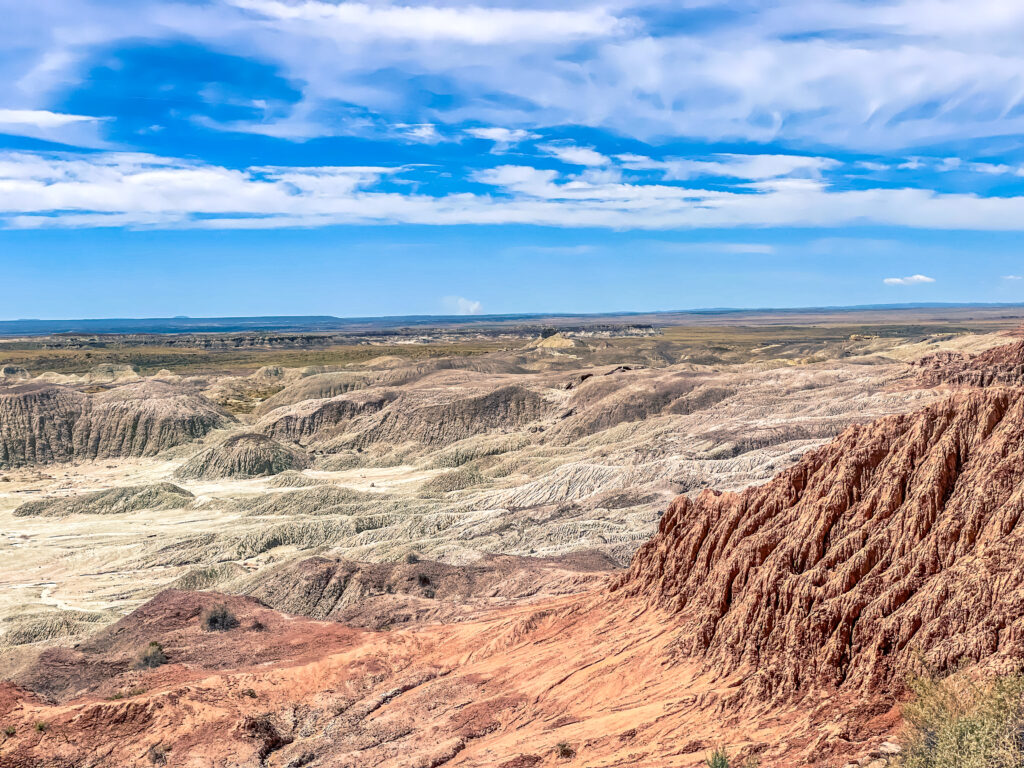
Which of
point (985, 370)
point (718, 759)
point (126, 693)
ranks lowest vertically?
point (126, 693)

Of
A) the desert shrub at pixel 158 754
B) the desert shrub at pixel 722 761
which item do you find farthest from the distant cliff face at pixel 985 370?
the desert shrub at pixel 158 754

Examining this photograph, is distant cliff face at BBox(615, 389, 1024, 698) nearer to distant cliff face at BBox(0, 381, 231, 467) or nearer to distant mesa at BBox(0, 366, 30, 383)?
distant cliff face at BBox(0, 381, 231, 467)

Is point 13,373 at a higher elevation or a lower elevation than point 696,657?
higher

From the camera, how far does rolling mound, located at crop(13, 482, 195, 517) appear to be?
61938 millimetres

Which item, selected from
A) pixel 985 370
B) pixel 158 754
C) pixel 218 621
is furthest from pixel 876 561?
pixel 985 370

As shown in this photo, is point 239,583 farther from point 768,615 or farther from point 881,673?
point 881,673

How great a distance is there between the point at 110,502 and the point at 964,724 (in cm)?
6077

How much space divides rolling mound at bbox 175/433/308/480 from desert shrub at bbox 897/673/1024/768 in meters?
64.3

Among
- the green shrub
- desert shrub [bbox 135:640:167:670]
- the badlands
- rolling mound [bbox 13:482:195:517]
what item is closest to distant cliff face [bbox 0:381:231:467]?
the badlands

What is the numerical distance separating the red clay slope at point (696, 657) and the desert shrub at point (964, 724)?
0.94 m

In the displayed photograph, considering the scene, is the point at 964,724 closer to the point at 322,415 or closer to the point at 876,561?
the point at 876,561

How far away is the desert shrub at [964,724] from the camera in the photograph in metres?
14.3

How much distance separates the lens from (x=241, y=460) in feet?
244

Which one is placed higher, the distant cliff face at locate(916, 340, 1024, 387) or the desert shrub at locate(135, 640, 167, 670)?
the distant cliff face at locate(916, 340, 1024, 387)
